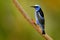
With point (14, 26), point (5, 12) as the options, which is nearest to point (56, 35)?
point (14, 26)

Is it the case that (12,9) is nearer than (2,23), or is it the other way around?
(12,9)

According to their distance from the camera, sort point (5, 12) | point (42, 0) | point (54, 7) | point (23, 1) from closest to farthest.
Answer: point (23, 1) → point (5, 12) → point (42, 0) → point (54, 7)

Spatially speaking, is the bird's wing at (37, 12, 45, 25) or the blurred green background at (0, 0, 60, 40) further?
the blurred green background at (0, 0, 60, 40)

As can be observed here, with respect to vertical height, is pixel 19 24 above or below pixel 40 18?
below

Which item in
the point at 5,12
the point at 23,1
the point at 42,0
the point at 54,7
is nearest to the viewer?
the point at 23,1

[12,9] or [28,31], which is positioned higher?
[12,9]

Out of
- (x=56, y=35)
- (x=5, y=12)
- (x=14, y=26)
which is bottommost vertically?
(x=56, y=35)

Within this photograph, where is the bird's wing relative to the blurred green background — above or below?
above

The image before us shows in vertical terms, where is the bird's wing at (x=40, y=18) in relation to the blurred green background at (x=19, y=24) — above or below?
above

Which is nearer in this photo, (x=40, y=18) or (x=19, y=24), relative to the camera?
(x=40, y=18)

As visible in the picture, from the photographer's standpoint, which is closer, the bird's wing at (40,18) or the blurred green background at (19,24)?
the bird's wing at (40,18)

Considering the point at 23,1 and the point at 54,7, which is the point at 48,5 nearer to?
the point at 54,7
